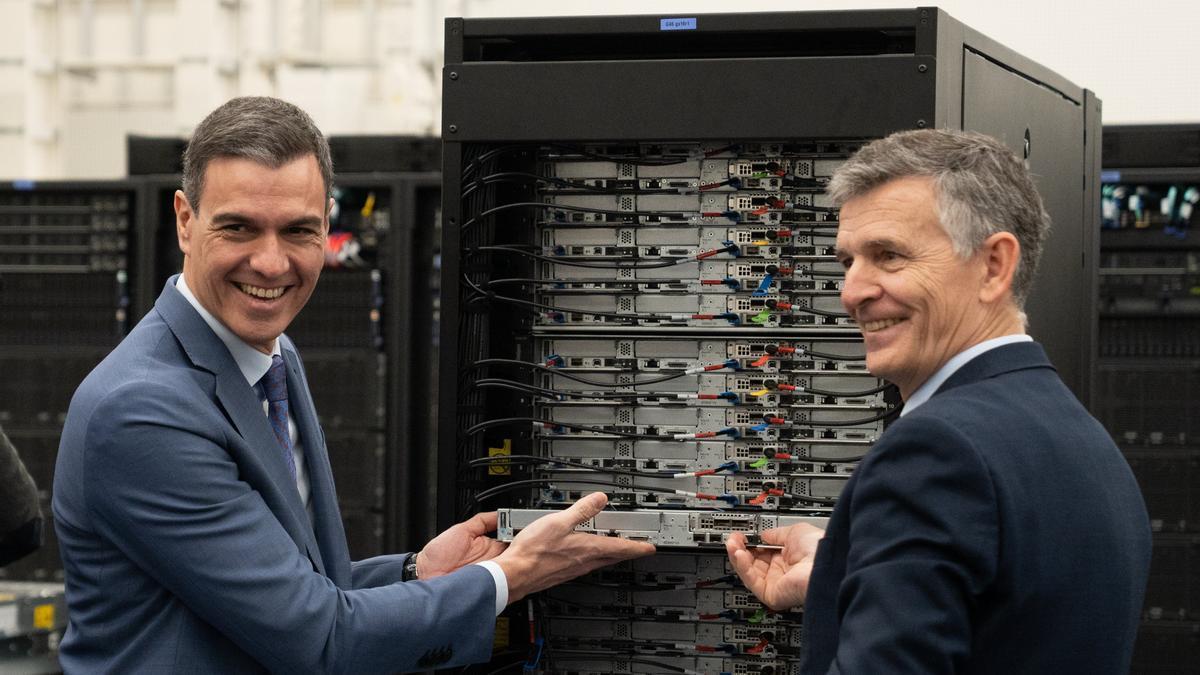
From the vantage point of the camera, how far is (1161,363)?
4426 millimetres

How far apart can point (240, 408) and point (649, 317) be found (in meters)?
0.69

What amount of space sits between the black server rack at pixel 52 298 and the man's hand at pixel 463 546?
11.2 feet

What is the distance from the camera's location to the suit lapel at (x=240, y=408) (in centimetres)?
189

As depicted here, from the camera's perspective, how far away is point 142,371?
72.1 inches

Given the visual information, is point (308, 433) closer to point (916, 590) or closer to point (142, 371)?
point (142, 371)

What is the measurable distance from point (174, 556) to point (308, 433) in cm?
43

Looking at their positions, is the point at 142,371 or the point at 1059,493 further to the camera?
the point at 142,371

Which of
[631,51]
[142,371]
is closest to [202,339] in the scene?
[142,371]

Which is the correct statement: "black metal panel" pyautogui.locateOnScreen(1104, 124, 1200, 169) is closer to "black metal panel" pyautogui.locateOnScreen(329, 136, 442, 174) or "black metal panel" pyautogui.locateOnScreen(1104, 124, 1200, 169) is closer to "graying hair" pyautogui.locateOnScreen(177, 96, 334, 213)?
"black metal panel" pyautogui.locateOnScreen(329, 136, 442, 174)

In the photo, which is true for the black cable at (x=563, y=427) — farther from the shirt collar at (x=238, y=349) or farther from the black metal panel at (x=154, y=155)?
the black metal panel at (x=154, y=155)

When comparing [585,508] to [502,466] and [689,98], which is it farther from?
[689,98]

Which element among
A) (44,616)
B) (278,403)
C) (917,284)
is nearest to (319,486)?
(278,403)

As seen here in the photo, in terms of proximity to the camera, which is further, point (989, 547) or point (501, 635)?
point (501, 635)

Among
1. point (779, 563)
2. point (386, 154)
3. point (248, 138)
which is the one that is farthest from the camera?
point (386, 154)
